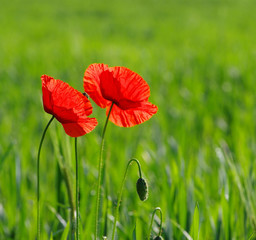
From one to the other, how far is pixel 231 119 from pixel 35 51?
3.69 meters

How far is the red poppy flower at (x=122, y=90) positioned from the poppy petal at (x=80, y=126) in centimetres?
5

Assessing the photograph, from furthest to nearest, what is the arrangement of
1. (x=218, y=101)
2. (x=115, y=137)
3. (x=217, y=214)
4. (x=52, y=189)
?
(x=218, y=101) → (x=115, y=137) → (x=52, y=189) → (x=217, y=214)

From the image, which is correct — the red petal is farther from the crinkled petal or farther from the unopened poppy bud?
the unopened poppy bud

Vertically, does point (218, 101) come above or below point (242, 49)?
below

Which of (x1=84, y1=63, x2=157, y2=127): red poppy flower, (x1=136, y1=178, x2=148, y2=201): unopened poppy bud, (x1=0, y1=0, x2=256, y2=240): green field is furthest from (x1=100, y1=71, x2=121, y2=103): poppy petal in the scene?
(x1=0, y1=0, x2=256, y2=240): green field

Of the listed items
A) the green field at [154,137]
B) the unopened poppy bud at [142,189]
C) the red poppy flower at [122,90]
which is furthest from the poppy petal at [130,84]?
the green field at [154,137]

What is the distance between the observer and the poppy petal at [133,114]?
67 centimetres

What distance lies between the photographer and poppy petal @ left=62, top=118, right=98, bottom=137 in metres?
0.65

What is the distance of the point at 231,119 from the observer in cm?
266

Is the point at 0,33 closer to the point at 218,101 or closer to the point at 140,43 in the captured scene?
the point at 140,43

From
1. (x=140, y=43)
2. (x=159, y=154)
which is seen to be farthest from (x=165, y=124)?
(x=140, y=43)

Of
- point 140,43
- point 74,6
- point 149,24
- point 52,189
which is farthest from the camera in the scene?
point 74,6

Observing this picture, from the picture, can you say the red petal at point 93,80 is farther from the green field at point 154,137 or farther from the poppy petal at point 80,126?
the green field at point 154,137

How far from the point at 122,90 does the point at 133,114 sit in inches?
2.2
